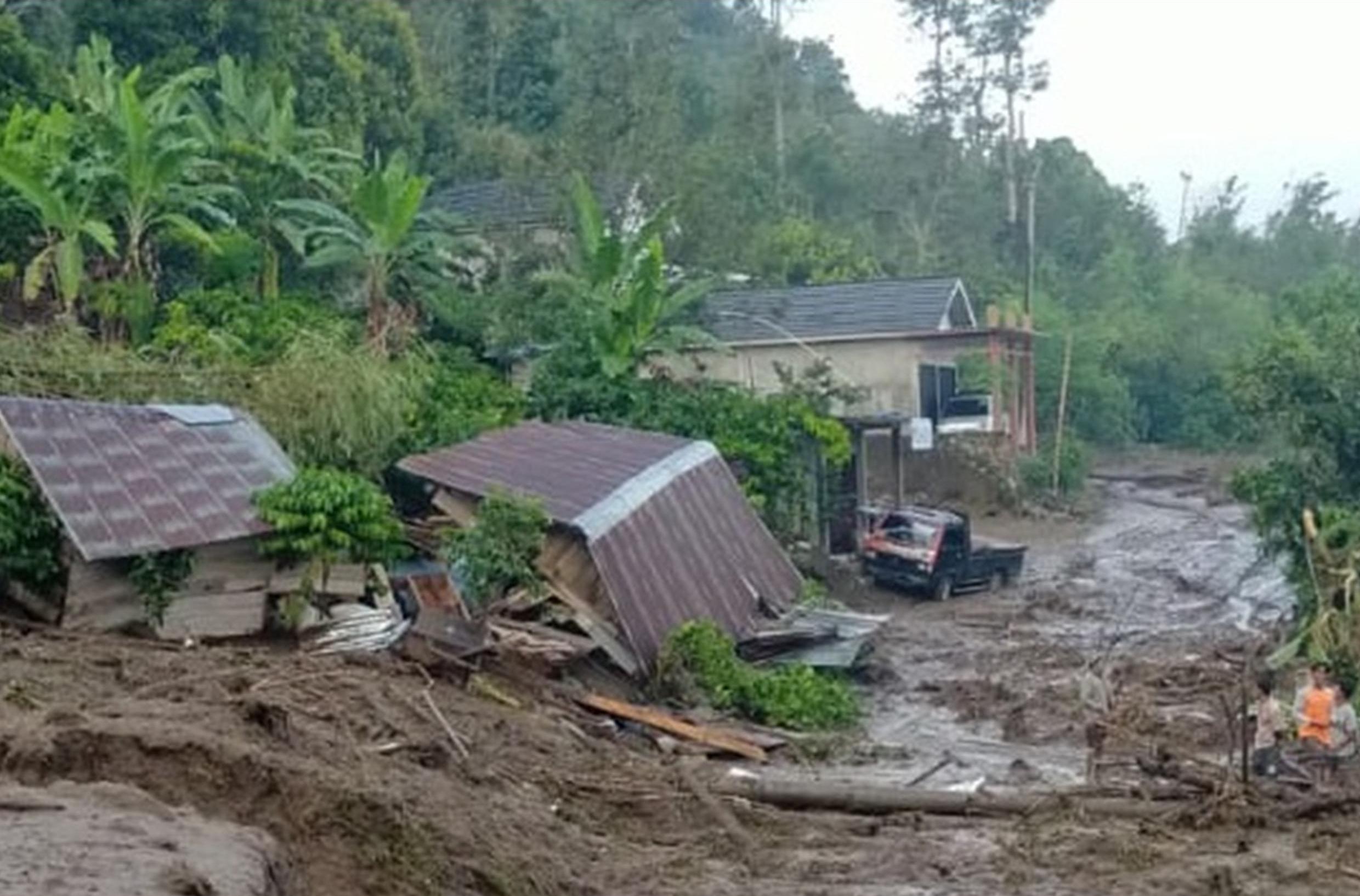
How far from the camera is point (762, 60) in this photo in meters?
54.5

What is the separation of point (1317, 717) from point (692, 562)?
7.41 metres

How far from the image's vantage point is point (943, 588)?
26875 mm

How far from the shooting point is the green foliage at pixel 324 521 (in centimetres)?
1517

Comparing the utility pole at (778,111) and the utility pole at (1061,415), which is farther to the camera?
the utility pole at (778,111)

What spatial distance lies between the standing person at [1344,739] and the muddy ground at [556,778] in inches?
62.3

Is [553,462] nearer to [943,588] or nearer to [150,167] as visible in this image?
[150,167]

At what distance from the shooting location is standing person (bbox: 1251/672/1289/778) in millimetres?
13805

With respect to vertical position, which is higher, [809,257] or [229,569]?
[809,257]

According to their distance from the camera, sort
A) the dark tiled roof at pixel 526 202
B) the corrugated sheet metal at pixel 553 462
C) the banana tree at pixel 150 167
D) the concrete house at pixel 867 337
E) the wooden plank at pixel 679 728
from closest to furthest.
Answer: the wooden plank at pixel 679 728 < the corrugated sheet metal at pixel 553 462 < the banana tree at pixel 150 167 < the dark tiled roof at pixel 526 202 < the concrete house at pixel 867 337

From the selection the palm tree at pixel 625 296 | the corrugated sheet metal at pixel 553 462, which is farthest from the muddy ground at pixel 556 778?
the palm tree at pixel 625 296

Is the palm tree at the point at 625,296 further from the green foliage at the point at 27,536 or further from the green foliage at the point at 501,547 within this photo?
the green foliage at the point at 27,536

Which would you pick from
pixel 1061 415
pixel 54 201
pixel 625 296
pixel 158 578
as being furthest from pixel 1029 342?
pixel 158 578

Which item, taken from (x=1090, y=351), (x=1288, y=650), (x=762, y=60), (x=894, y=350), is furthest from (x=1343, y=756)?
(x=762, y=60)

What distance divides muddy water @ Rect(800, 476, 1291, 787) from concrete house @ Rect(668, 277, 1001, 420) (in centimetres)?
337
